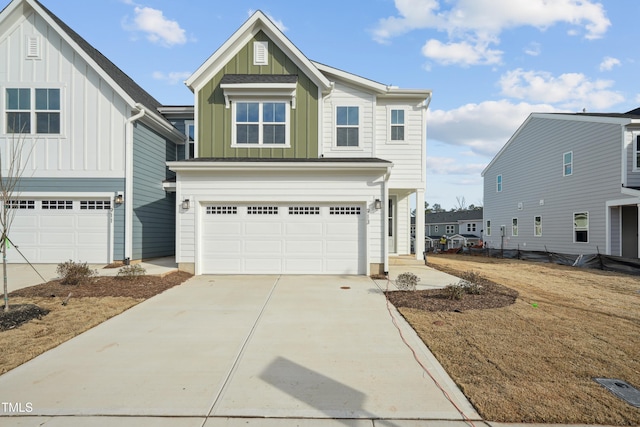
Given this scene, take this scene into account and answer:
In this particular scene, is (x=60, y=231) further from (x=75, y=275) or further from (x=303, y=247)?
(x=303, y=247)

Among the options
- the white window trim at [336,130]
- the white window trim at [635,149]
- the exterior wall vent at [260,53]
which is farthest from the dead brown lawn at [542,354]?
the exterior wall vent at [260,53]

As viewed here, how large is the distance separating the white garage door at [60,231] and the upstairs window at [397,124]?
421 inches

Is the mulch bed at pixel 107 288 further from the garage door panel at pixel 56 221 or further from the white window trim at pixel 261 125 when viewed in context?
the white window trim at pixel 261 125

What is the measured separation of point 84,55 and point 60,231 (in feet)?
20.0

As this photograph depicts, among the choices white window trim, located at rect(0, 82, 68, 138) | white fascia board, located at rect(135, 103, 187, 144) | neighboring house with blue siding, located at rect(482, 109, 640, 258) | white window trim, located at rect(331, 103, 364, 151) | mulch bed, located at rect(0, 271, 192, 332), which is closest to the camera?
mulch bed, located at rect(0, 271, 192, 332)

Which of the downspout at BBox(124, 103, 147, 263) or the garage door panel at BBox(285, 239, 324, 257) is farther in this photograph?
the downspout at BBox(124, 103, 147, 263)

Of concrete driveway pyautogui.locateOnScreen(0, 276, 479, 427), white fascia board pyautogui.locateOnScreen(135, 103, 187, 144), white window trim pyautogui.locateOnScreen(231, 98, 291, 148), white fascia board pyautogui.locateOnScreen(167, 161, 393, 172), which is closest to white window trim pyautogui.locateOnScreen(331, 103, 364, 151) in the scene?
white window trim pyautogui.locateOnScreen(231, 98, 291, 148)

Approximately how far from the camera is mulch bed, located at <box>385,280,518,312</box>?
6895 millimetres

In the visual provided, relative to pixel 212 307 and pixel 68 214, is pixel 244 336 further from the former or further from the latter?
pixel 68 214

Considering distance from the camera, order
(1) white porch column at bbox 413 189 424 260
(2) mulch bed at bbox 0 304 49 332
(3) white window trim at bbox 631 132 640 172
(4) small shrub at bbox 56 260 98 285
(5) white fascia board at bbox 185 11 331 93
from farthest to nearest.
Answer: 1. (3) white window trim at bbox 631 132 640 172
2. (1) white porch column at bbox 413 189 424 260
3. (5) white fascia board at bbox 185 11 331 93
4. (4) small shrub at bbox 56 260 98 285
5. (2) mulch bed at bbox 0 304 49 332

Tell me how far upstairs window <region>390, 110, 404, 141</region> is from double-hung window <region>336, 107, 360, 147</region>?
1484 millimetres

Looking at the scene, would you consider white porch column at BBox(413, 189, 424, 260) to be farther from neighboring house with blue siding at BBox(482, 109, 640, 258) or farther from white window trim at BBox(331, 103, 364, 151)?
neighboring house with blue siding at BBox(482, 109, 640, 258)

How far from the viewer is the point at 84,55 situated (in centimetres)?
1197

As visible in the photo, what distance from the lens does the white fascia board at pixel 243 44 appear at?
1220cm
